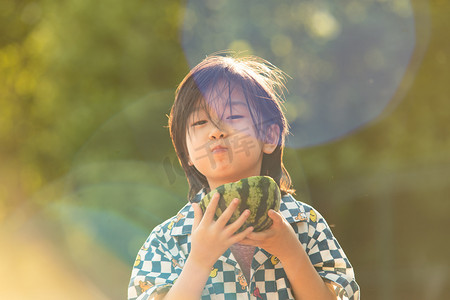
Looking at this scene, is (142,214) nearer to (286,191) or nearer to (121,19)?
(121,19)

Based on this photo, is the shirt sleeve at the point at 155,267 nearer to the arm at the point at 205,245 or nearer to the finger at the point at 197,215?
the arm at the point at 205,245

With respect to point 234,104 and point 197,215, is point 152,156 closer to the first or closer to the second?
point 234,104

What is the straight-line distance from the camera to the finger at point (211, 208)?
1753 mm

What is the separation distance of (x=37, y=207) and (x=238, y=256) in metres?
5.52

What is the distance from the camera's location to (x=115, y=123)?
5840 millimetres

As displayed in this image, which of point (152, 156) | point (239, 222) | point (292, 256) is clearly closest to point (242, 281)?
point (292, 256)

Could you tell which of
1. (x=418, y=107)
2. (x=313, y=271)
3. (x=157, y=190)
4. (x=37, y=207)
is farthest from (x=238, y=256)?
(x=37, y=207)

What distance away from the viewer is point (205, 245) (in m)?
1.76

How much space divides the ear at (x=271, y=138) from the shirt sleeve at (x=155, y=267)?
21.1 inches

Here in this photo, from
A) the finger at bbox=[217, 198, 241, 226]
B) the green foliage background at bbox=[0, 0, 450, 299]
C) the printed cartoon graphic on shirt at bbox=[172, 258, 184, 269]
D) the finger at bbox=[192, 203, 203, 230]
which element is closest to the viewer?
the finger at bbox=[217, 198, 241, 226]

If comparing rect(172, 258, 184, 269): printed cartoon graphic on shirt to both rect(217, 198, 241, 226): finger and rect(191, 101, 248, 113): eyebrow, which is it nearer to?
rect(217, 198, 241, 226): finger

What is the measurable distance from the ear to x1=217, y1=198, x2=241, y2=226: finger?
45 cm

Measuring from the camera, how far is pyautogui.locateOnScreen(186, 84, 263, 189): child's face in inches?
76.3

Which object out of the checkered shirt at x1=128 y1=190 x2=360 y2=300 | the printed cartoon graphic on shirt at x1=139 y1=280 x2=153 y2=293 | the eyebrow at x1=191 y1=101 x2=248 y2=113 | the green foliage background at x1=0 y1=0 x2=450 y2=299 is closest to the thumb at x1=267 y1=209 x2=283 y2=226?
the checkered shirt at x1=128 y1=190 x2=360 y2=300
